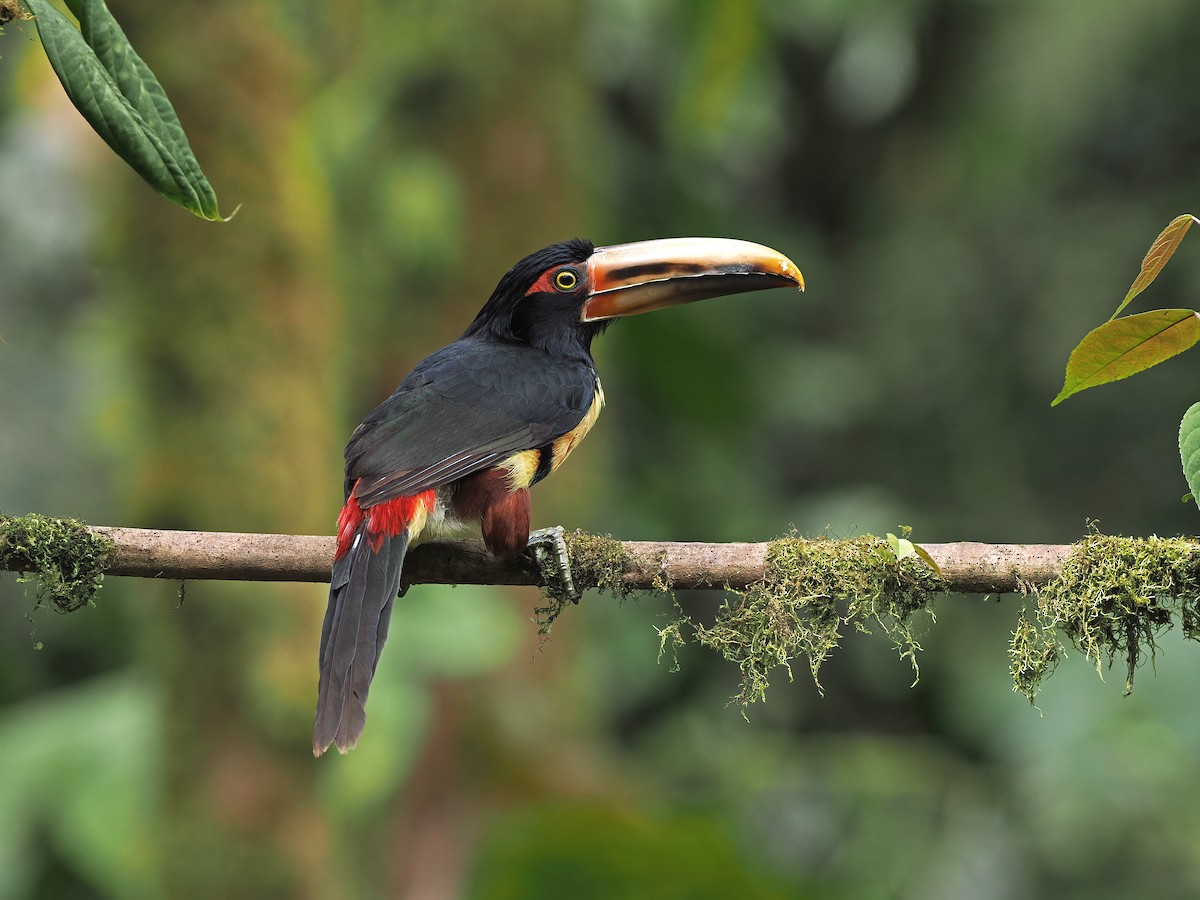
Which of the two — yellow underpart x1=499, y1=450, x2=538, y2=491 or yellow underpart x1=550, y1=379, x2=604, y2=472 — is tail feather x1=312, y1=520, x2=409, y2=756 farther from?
yellow underpart x1=550, y1=379, x2=604, y2=472

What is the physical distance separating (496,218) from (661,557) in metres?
3.27

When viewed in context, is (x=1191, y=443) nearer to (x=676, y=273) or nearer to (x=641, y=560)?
(x=641, y=560)

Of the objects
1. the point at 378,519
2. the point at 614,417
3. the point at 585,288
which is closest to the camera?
the point at 378,519

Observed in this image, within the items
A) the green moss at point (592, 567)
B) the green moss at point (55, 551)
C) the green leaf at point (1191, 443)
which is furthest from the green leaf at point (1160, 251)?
the green moss at point (55, 551)

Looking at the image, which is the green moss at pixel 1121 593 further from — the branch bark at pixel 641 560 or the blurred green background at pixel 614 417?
the blurred green background at pixel 614 417

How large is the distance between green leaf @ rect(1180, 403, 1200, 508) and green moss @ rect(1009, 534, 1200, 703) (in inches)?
16.8

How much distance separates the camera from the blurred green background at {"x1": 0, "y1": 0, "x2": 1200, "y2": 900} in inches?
148

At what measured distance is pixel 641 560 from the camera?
2326 millimetres

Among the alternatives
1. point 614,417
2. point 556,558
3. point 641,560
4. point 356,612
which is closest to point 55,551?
point 356,612

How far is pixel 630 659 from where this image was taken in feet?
23.8

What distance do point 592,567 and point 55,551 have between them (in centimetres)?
86

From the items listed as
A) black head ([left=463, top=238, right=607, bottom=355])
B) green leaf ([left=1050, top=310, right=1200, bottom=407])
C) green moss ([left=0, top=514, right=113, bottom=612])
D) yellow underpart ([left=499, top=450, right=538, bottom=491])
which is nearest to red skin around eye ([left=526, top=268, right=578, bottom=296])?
black head ([left=463, top=238, right=607, bottom=355])

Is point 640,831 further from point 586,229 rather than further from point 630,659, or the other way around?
point 630,659

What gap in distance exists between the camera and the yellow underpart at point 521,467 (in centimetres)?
289
